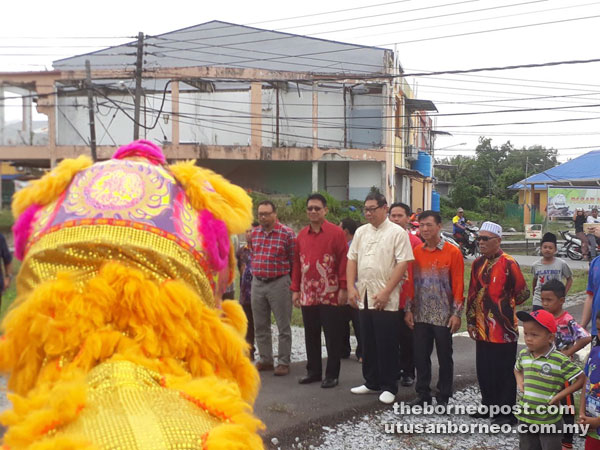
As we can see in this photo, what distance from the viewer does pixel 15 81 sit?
901 inches

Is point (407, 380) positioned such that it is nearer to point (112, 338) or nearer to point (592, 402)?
point (592, 402)

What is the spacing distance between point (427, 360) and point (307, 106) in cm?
2157

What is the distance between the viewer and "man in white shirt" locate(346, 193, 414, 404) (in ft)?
17.4

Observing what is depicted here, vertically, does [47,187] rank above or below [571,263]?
above

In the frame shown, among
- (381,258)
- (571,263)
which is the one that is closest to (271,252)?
(381,258)

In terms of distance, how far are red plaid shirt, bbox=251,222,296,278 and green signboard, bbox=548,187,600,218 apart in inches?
911

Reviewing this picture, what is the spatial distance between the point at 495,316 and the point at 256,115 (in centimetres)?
2147

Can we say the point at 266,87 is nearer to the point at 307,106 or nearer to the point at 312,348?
the point at 307,106

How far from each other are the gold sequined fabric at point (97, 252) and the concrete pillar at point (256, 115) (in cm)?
2400

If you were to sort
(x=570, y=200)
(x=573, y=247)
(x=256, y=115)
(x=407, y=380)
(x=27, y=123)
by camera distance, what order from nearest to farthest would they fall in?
(x=407, y=380) < (x=573, y=247) < (x=256, y=115) < (x=27, y=123) < (x=570, y=200)

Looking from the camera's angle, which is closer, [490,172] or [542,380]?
[542,380]

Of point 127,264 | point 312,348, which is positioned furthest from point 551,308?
point 127,264

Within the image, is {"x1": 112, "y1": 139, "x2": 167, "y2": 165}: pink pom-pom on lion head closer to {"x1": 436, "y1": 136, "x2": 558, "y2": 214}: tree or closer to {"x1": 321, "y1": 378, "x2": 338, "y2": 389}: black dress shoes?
{"x1": 321, "y1": 378, "x2": 338, "y2": 389}: black dress shoes

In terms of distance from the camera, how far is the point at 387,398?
17.6ft
